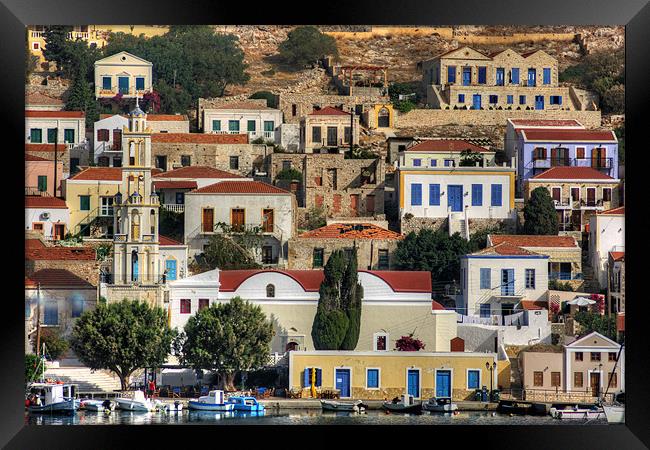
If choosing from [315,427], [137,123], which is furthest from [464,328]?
[315,427]

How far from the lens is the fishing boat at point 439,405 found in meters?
19.7

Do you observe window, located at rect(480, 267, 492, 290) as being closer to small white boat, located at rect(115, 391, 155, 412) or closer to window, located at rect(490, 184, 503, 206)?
window, located at rect(490, 184, 503, 206)

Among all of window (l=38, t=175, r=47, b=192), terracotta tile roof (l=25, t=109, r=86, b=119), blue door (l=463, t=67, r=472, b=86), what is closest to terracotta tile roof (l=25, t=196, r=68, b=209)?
window (l=38, t=175, r=47, b=192)

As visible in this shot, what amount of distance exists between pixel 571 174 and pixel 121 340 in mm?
8077

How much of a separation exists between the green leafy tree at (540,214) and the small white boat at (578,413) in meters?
5.17

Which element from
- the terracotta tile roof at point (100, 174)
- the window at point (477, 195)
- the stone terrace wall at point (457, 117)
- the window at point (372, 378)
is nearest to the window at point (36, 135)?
the terracotta tile roof at point (100, 174)

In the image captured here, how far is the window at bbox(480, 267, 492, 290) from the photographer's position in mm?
22562

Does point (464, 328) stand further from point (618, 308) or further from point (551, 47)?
point (551, 47)

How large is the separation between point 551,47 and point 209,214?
1176 cm

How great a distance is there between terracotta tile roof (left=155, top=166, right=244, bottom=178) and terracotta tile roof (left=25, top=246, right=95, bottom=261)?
3.23 metres

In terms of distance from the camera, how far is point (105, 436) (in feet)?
33.1

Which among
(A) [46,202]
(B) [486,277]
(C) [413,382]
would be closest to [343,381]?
(C) [413,382]

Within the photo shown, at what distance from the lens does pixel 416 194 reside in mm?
25297

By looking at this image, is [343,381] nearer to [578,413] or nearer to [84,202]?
[578,413]
